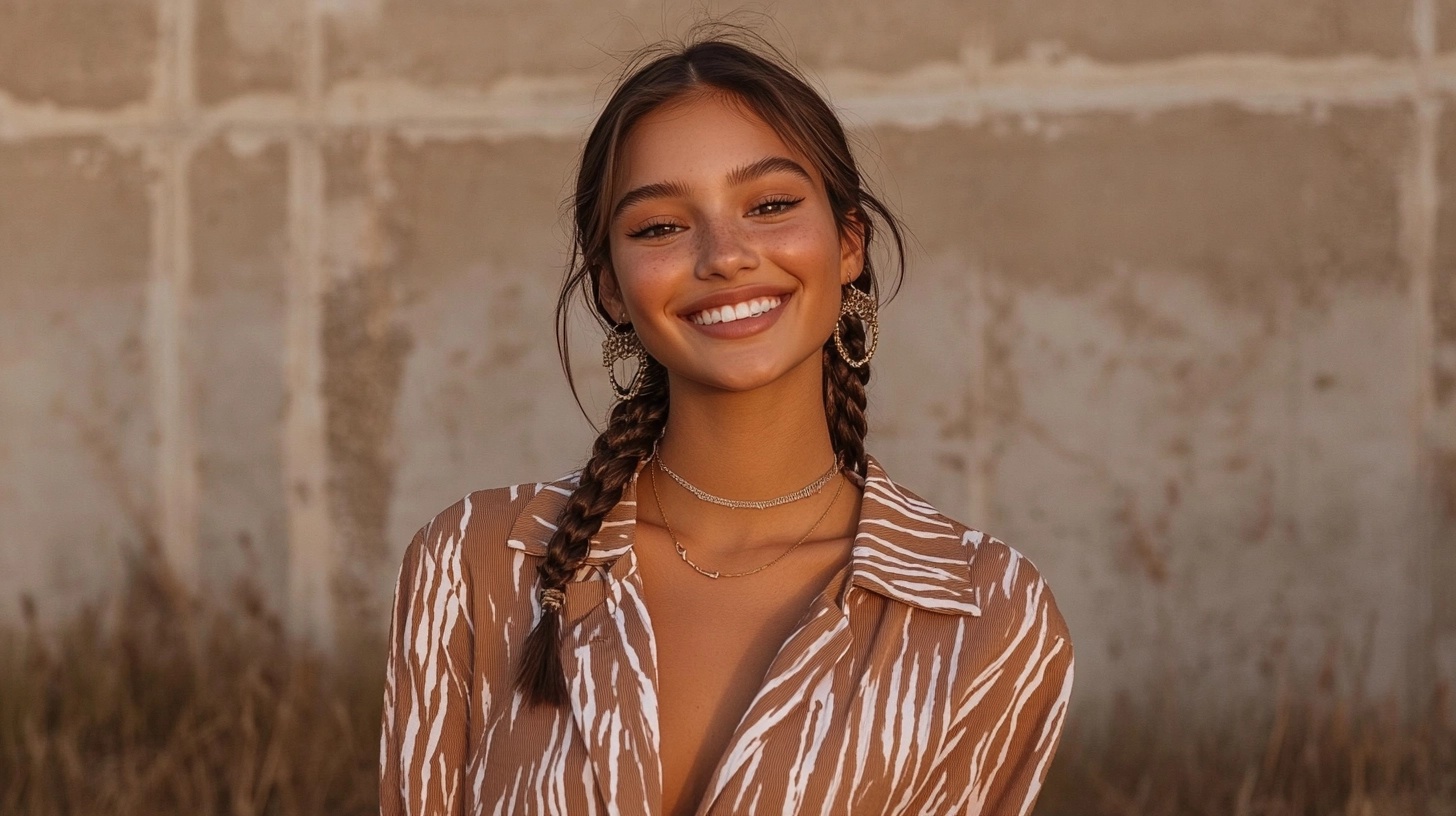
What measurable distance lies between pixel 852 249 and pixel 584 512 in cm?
65

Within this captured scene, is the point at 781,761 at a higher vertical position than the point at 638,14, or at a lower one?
lower

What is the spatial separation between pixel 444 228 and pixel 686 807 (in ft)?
11.5

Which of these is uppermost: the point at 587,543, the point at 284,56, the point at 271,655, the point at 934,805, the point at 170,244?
the point at 284,56

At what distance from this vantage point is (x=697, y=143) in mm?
Answer: 2586

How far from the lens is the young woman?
2.45 meters

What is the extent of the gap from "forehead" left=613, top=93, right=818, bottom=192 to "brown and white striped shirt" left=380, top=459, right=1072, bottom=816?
22.2 inches

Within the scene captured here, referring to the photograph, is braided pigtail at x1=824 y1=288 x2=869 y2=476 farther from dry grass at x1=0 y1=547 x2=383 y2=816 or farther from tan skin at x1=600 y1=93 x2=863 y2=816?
dry grass at x1=0 y1=547 x2=383 y2=816

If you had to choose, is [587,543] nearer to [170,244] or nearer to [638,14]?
[638,14]

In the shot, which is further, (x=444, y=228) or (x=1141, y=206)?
(x=444, y=228)

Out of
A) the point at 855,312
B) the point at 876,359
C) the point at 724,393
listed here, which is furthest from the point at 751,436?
the point at 876,359

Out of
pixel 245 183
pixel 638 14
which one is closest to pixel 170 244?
pixel 245 183

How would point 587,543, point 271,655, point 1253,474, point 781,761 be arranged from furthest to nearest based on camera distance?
1. point 271,655
2. point 1253,474
3. point 587,543
4. point 781,761

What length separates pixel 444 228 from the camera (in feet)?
18.6

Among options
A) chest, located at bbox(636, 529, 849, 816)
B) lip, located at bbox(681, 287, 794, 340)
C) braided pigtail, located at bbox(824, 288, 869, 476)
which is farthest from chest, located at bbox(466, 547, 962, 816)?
lip, located at bbox(681, 287, 794, 340)
